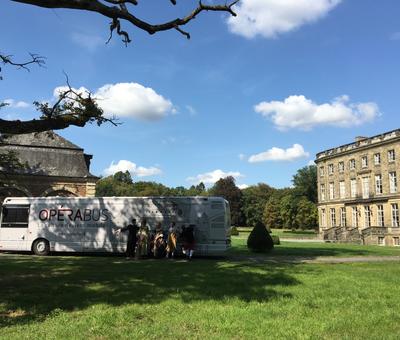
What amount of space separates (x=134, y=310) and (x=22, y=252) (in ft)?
59.3

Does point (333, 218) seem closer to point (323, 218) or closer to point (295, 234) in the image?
point (323, 218)

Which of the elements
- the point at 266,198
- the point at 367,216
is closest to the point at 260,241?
the point at 367,216

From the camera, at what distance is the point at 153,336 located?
249 inches

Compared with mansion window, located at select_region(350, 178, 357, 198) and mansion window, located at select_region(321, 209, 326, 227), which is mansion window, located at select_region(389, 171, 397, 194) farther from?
mansion window, located at select_region(321, 209, 326, 227)

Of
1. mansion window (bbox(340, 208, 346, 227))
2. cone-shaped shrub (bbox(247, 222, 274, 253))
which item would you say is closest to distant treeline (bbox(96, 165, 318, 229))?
mansion window (bbox(340, 208, 346, 227))

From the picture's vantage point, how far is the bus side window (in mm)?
23484

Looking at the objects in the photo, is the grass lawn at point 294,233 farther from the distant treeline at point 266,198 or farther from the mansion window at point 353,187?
the mansion window at point 353,187

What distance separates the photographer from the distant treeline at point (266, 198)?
95.8 meters

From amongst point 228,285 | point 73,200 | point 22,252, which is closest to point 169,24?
point 228,285

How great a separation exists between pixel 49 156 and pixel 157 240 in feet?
64.1

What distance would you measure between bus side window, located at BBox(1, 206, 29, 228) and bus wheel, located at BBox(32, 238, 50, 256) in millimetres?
1147

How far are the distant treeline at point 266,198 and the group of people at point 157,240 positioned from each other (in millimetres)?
75120

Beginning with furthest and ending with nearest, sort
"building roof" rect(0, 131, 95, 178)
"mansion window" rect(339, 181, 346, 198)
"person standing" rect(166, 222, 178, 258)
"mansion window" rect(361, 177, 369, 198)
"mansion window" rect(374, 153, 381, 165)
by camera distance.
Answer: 1. "mansion window" rect(339, 181, 346, 198)
2. "mansion window" rect(361, 177, 369, 198)
3. "mansion window" rect(374, 153, 381, 165)
4. "building roof" rect(0, 131, 95, 178)
5. "person standing" rect(166, 222, 178, 258)

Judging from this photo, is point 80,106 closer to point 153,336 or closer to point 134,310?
point 134,310
